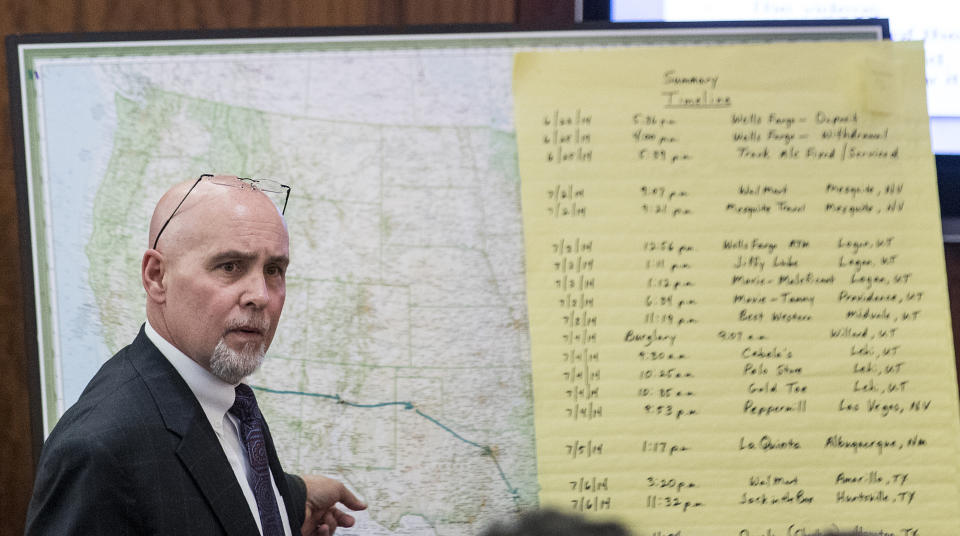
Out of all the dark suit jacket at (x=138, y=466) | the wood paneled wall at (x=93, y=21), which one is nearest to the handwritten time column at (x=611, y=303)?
the wood paneled wall at (x=93, y=21)

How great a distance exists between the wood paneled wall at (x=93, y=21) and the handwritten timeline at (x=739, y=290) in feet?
0.79

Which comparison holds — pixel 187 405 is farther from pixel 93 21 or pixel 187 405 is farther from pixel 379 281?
pixel 93 21

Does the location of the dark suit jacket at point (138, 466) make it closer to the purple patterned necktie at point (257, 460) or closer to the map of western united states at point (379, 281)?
the purple patterned necktie at point (257, 460)

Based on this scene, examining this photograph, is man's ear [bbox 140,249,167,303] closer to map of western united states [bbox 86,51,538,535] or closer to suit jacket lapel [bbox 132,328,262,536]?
suit jacket lapel [bbox 132,328,262,536]

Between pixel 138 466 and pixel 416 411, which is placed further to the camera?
pixel 416 411

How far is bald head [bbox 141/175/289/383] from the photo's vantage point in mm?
1280

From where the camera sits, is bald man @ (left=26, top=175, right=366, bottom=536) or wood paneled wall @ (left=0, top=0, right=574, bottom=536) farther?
wood paneled wall @ (left=0, top=0, right=574, bottom=536)

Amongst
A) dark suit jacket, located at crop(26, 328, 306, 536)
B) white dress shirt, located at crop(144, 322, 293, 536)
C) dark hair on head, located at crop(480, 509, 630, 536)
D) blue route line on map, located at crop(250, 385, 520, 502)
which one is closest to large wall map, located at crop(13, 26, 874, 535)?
blue route line on map, located at crop(250, 385, 520, 502)

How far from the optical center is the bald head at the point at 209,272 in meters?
1.28

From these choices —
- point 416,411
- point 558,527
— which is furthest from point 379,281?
point 558,527

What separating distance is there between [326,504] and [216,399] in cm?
36

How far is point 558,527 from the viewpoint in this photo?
0.66 meters

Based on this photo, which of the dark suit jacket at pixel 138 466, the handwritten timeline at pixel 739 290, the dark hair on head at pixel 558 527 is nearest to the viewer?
the dark hair on head at pixel 558 527

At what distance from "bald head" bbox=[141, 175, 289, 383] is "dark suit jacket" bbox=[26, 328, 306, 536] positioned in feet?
0.20
